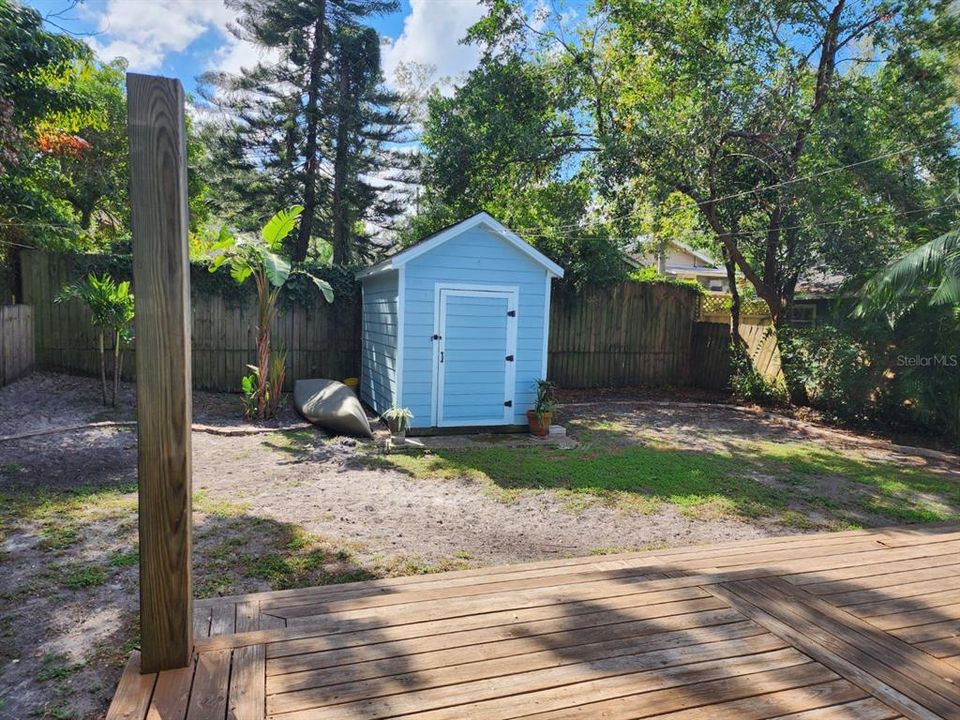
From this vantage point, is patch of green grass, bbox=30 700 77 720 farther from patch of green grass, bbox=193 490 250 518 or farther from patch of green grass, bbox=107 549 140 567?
patch of green grass, bbox=193 490 250 518

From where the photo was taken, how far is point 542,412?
7691 millimetres

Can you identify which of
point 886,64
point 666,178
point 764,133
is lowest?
point 666,178

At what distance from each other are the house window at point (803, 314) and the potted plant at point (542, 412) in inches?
208

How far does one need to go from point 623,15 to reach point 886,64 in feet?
14.9

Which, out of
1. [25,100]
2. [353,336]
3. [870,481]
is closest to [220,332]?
[353,336]

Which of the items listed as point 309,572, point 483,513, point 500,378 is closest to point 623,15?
point 500,378

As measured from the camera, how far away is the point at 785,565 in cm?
307

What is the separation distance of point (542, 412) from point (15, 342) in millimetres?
7431

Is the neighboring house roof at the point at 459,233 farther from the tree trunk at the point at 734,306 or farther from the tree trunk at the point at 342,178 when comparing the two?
the tree trunk at the point at 342,178

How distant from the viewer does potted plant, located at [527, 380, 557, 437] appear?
7695mm

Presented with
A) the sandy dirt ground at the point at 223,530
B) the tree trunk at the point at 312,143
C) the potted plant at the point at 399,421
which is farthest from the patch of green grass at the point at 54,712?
the tree trunk at the point at 312,143

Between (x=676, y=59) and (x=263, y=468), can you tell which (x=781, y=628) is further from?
(x=676, y=59)

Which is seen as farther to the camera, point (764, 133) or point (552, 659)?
point (764, 133)

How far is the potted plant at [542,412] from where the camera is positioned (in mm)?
7695
